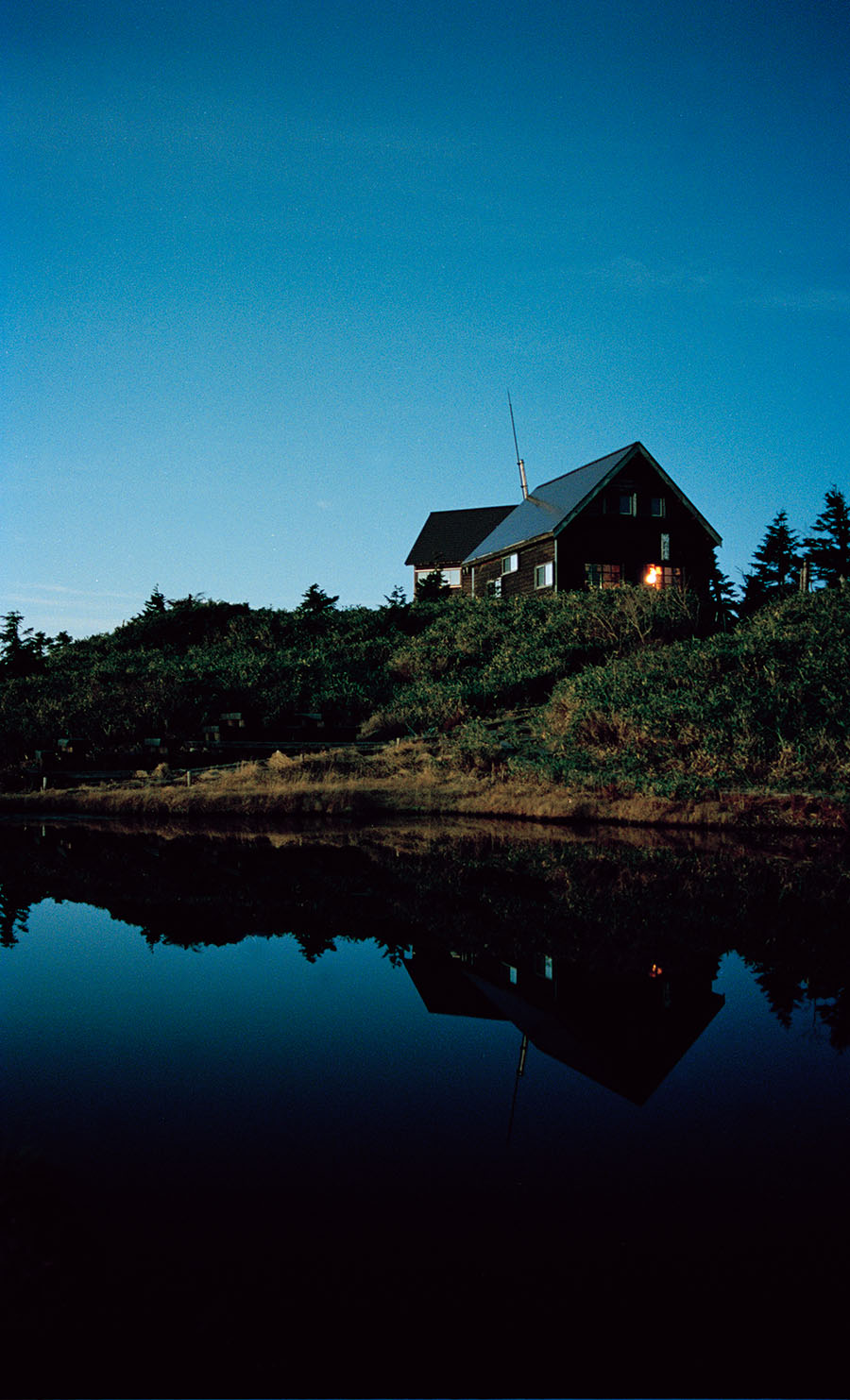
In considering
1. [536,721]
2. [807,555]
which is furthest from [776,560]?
[536,721]

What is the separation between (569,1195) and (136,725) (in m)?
24.6

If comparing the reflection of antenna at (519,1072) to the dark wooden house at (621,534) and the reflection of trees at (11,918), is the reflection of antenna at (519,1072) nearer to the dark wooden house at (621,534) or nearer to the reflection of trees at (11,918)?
the reflection of trees at (11,918)

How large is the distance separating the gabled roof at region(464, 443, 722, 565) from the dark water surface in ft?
112

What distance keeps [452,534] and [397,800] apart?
167 ft

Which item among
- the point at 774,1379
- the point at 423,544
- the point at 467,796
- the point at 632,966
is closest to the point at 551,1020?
the point at 632,966

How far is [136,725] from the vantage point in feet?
84.9

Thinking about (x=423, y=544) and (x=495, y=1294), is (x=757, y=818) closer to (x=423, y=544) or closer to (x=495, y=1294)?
(x=495, y=1294)

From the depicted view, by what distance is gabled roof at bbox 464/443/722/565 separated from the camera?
1569 inches

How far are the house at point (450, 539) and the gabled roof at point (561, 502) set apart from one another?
15714 millimetres

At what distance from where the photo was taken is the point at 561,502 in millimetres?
42188

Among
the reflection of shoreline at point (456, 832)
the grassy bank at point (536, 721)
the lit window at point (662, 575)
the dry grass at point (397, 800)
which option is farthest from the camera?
the lit window at point (662, 575)

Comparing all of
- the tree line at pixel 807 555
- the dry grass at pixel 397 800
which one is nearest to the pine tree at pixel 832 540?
the tree line at pixel 807 555

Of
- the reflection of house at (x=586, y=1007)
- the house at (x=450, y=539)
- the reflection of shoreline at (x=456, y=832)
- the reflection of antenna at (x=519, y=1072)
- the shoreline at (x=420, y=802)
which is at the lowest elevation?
the reflection of antenna at (x=519, y=1072)

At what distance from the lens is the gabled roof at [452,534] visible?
2544 inches
